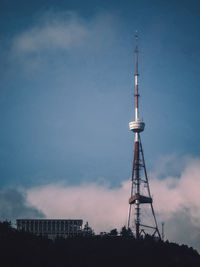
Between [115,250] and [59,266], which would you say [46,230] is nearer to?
[115,250]

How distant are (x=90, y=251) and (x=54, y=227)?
30.3m

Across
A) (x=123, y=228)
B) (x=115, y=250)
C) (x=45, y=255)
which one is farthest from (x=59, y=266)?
(x=123, y=228)

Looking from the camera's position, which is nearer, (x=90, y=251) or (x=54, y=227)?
(x=90, y=251)

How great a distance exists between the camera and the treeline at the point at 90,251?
344ft

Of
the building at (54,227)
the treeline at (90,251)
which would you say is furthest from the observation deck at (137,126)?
the building at (54,227)

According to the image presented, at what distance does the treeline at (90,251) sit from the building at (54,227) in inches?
494

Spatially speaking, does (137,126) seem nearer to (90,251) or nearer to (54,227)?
(90,251)

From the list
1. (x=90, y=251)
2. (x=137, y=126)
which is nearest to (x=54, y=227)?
(x=90, y=251)

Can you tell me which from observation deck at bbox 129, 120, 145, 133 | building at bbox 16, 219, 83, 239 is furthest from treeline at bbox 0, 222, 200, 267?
observation deck at bbox 129, 120, 145, 133

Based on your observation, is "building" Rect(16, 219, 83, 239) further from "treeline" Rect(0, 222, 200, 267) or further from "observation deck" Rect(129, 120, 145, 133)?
"observation deck" Rect(129, 120, 145, 133)

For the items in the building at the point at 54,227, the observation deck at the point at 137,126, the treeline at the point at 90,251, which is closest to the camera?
the treeline at the point at 90,251

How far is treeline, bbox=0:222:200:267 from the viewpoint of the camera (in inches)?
4126

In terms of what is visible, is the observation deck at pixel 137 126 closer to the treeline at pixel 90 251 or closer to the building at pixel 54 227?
the treeline at pixel 90 251

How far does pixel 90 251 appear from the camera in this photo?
12019 cm
